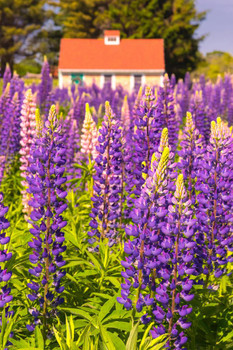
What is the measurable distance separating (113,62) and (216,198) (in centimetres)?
3860

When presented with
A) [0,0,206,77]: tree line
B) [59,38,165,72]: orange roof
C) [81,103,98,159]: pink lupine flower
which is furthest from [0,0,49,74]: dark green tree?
[81,103,98,159]: pink lupine flower

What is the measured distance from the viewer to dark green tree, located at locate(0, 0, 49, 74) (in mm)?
58531

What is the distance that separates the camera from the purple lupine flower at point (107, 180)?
422 cm

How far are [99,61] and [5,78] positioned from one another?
32.1 meters

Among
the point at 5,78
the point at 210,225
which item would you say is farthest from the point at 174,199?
the point at 5,78

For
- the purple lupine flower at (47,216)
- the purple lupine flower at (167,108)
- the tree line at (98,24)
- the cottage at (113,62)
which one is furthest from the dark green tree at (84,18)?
the purple lupine flower at (47,216)

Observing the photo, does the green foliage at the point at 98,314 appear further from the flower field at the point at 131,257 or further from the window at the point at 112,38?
the window at the point at 112,38

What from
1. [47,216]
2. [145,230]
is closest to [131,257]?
[145,230]

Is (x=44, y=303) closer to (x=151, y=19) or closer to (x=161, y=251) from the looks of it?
(x=161, y=251)

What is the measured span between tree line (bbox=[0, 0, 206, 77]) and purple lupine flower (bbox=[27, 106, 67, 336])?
48024 mm

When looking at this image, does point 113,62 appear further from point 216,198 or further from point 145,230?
point 145,230

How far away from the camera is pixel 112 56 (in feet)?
136

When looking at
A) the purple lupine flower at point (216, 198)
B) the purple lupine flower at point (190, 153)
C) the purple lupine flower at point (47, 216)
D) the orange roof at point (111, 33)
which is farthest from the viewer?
A: the orange roof at point (111, 33)

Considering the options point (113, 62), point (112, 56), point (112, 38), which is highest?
point (112, 38)
